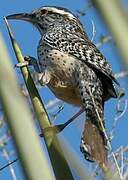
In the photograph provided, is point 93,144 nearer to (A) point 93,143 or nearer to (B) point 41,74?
(A) point 93,143

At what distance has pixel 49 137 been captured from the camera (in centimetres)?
113

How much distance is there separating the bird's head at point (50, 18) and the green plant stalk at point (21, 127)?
127 inches

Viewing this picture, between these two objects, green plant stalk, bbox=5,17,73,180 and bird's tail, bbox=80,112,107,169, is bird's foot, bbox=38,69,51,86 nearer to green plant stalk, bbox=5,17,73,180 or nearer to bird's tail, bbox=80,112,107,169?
bird's tail, bbox=80,112,107,169

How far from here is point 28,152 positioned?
0.43m

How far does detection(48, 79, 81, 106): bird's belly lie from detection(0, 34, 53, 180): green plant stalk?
101 inches

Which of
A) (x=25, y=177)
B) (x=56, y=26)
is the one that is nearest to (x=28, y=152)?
(x=25, y=177)

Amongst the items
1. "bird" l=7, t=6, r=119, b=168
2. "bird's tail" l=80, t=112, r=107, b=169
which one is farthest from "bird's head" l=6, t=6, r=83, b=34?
"bird's tail" l=80, t=112, r=107, b=169

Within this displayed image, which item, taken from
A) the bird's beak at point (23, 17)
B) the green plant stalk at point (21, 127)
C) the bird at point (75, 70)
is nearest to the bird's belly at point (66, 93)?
the bird at point (75, 70)

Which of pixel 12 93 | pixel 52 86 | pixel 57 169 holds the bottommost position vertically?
pixel 57 169

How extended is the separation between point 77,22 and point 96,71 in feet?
2.87

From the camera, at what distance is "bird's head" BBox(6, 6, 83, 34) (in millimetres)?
3773

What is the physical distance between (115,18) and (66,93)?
2716 mm

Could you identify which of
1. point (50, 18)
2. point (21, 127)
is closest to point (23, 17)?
point (50, 18)

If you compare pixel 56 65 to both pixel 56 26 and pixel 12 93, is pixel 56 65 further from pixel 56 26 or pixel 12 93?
pixel 12 93
